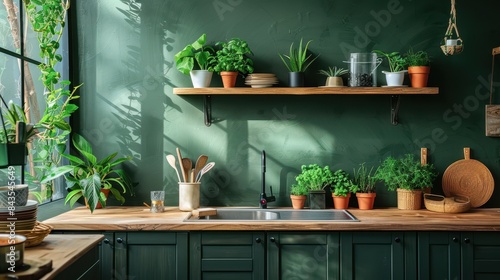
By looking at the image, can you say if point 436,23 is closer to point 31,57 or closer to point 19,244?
point 31,57

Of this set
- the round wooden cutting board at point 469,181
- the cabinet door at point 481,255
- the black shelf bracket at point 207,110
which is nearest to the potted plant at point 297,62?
the black shelf bracket at point 207,110

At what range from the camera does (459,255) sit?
3.38 meters

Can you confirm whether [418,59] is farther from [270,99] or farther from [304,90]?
[270,99]

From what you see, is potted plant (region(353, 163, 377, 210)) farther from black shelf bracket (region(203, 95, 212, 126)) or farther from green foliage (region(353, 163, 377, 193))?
black shelf bracket (region(203, 95, 212, 126))

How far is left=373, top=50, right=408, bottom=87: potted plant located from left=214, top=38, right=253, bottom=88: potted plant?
0.97 m

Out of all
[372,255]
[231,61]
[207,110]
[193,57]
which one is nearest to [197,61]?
[193,57]

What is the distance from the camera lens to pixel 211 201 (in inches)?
161

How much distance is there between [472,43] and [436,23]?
30 cm

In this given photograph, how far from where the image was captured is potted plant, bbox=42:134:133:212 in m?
3.66

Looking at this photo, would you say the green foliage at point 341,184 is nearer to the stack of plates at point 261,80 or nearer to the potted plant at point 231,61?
the stack of plates at point 261,80

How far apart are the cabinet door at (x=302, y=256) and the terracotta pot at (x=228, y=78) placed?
1.15 m

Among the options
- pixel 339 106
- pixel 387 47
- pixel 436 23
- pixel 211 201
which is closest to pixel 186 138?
pixel 211 201

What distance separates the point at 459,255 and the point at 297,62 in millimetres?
1701

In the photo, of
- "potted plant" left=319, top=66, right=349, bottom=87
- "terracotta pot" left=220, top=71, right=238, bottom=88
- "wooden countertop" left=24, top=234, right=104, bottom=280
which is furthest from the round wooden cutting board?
"wooden countertop" left=24, top=234, right=104, bottom=280
